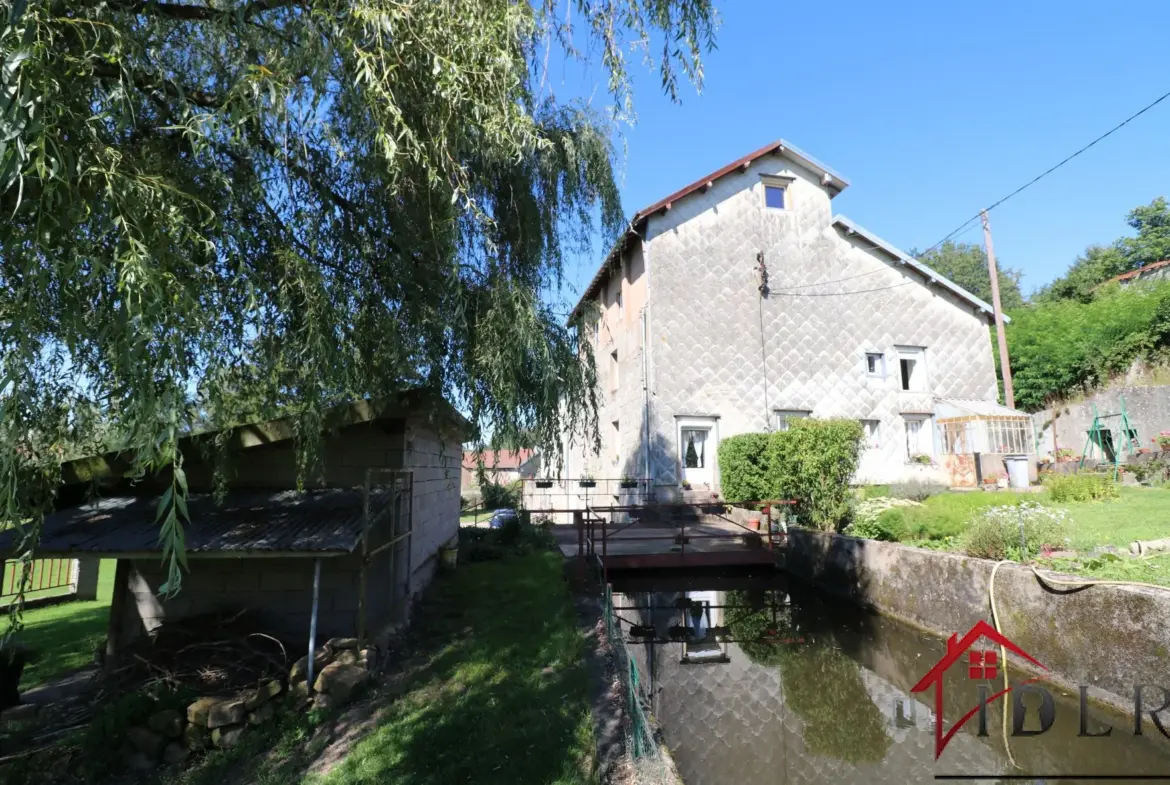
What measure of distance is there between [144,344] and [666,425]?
1452 centimetres

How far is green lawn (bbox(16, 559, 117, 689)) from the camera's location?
7.25 meters

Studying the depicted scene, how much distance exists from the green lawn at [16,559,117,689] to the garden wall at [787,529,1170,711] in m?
10.5

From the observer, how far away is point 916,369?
750 inches

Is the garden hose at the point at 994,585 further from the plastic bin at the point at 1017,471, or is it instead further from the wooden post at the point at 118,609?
the plastic bin at the point at 1017,471

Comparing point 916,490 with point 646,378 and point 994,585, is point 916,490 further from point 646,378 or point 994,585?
point 994,585

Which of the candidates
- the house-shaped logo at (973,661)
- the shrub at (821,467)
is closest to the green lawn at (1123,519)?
the house-shaped logo at (973,661)

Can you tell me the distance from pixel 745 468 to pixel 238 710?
37.7 feet

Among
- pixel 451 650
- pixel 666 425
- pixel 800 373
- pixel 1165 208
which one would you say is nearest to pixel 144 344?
pixel 451 650

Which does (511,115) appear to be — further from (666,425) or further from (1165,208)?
(1165,208)

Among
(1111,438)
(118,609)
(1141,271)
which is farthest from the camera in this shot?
(1141,271)

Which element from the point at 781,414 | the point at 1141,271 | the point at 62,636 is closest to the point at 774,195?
the point at 781,414

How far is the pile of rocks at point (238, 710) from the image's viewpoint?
480 centimetres

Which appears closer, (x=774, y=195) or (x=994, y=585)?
(x=994, y=585)

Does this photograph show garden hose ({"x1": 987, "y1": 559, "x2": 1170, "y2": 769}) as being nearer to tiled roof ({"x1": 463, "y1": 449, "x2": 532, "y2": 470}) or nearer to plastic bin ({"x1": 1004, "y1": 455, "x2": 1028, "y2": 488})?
tiled roof ({"x1": 463, "y1": 449, "x2": 532, "y2": 470})
